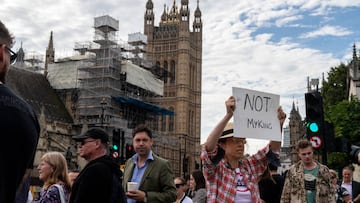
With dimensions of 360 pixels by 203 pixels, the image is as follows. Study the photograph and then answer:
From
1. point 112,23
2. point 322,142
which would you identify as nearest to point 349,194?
point 322,142

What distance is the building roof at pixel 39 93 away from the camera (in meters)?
49.4

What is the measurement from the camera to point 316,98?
27.6 ft

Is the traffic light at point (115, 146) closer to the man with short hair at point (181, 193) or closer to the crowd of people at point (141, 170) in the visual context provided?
the man with short hair at point (181, 193)

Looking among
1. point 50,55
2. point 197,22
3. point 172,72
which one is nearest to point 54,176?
point 50,55

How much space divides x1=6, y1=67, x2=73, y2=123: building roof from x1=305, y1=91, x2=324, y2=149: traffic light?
4298 centimetres

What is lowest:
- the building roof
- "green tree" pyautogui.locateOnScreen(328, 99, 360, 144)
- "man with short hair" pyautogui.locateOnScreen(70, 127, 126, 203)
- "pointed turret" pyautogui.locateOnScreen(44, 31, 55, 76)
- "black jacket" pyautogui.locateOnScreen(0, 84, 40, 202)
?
"man with short hair" pyautogui.locateOnScreen(70, 127, 126, 203)

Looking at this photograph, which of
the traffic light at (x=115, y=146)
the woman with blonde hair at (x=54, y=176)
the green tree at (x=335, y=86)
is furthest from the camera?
the green tree at (x=335, y=86)

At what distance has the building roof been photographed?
49375 mm

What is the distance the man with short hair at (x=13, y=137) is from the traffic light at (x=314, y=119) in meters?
6.69

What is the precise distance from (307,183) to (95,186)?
2.52 meters

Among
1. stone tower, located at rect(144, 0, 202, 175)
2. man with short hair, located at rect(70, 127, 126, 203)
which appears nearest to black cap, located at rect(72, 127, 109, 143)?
man with short hair, located at rect(70, 127, 126, 203)

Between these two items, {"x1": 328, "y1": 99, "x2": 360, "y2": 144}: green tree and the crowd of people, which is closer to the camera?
the crowd of people

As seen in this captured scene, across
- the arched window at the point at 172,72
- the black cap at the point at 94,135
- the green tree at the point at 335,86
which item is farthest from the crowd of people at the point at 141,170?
the arched window at the point at 172,72

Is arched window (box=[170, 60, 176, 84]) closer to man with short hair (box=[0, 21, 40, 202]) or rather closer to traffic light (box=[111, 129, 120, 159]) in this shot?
traffic light (box=[111, 129, 120, 159])
